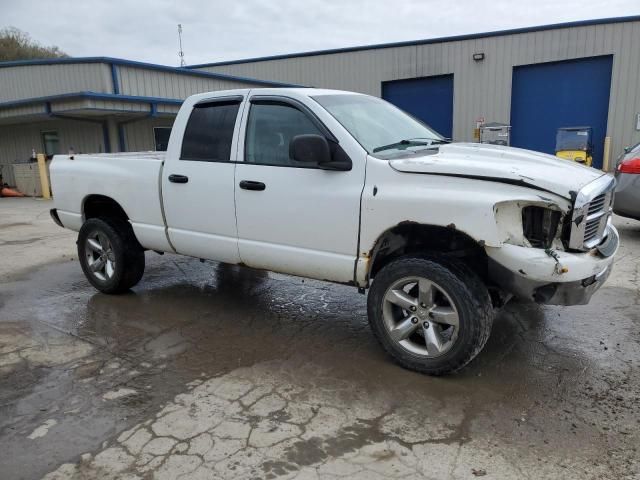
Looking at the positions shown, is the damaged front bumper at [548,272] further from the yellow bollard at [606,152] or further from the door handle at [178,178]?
the yellow bollard at [606,152]

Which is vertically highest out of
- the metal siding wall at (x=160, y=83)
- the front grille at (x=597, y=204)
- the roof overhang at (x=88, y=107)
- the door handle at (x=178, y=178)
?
the metal siding wall at (x=160, y=83)

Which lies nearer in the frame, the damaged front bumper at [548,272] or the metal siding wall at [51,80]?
the damaged front bumper at [548,272]

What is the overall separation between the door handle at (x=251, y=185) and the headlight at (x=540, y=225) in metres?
2.00

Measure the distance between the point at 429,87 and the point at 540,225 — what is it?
20280 millimetres

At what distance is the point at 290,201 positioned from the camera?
4.10 metres

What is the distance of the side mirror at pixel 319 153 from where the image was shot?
12.1 feet

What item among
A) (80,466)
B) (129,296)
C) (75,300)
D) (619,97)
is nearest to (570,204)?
(80,466)

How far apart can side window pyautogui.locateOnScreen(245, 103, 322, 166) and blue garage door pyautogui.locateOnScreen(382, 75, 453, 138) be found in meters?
18.5

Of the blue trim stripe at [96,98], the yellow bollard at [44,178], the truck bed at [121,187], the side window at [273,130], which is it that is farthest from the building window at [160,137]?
the side window at [273,130]

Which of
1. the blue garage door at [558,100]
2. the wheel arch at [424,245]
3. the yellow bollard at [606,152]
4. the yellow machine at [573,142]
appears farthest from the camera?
the blue garage door at [558,100]

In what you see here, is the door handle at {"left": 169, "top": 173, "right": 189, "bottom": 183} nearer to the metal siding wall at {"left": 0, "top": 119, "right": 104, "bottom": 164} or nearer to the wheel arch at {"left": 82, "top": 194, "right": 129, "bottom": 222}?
the wheel arch at {"left": 82, "top": 194, "right": 129, "bottom": 222}

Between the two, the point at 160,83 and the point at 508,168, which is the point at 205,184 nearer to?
the point at 508,168

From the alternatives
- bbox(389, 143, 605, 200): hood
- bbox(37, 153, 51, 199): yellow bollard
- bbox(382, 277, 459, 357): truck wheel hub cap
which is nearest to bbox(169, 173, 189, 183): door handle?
bbox(389, 143, 605, 200): hood

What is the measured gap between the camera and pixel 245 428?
10.1 ft
